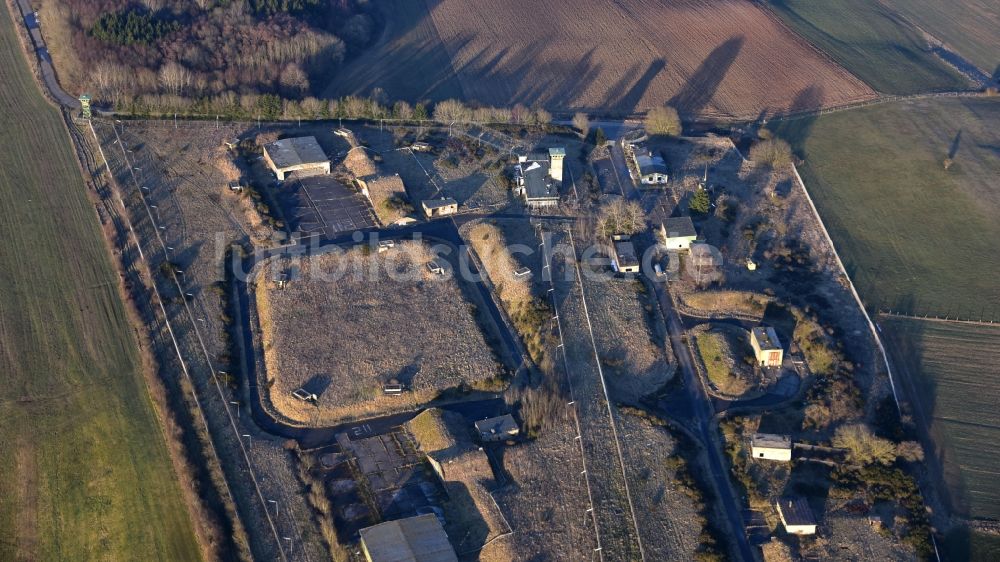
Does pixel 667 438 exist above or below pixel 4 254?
above

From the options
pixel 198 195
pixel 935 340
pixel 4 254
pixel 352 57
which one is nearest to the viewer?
pixel 935 340

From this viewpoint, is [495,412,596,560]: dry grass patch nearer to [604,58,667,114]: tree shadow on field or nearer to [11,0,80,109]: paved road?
[604,58,667,114]: tree shadow on field

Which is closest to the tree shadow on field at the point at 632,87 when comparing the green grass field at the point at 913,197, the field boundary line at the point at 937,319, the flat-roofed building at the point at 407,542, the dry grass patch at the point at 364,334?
the green grass field at the point at 913,197

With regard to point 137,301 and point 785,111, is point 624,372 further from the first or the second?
point 785,111

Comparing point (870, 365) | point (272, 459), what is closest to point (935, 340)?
point (870, 365)

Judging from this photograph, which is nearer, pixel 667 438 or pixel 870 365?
pixel 667 438

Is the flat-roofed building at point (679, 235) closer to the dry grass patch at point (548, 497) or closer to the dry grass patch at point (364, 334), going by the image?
the dry grass patch at point (364, 334)

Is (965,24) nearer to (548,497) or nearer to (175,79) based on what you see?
(175,79)
